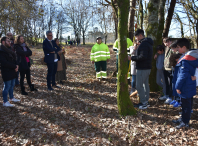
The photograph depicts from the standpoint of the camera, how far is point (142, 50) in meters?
4.12

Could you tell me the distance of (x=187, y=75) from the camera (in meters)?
3.15

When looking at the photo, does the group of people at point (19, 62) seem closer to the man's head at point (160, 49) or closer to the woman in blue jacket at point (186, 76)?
the man's head at point (160, 49)

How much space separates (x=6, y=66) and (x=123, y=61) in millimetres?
3314

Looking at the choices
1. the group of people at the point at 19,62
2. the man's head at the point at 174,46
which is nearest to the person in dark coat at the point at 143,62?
the man's head at the point at 174,46

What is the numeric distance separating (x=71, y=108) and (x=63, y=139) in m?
1.46

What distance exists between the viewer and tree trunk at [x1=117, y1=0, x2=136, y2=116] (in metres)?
3.54

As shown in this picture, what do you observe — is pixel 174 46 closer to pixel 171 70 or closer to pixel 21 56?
pixel 171 70

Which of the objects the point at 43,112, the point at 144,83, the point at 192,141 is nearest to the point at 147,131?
the point at 192,141

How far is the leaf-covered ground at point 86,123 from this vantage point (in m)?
3.17

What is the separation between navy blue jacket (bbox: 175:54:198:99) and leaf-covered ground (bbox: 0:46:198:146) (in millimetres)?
909

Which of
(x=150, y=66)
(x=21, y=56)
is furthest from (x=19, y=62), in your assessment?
(x=150, y=66)

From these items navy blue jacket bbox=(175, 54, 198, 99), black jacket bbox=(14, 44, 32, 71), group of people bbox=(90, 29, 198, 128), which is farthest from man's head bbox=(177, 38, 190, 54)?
black jacket bbox=(14, 44, 32, 71)

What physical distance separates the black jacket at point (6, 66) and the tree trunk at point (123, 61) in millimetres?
3140

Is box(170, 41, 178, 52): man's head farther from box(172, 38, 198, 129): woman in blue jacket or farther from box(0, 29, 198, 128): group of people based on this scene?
box(172, 38, 198, 129): woman in blue jacket
